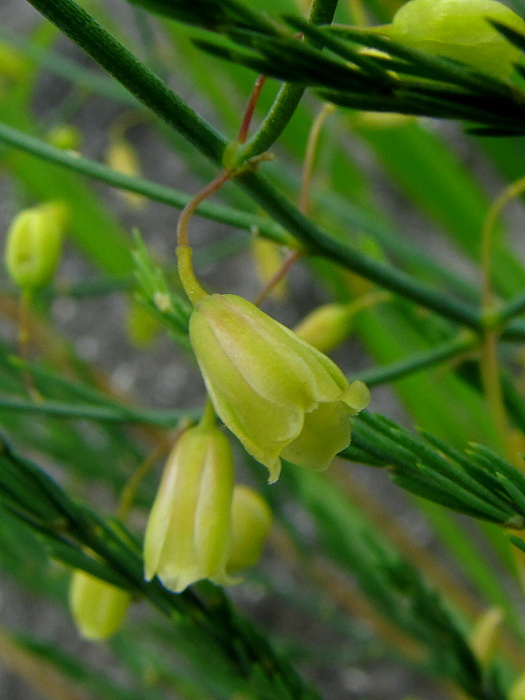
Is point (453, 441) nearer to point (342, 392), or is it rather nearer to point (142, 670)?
point (142, 670)

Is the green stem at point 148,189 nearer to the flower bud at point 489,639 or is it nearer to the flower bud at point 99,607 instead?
the flower bud at point 99,607

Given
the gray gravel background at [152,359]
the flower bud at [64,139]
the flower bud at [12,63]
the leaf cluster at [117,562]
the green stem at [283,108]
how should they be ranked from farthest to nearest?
1. the gray gravel background at [152,359]
2. the flower bud at [12,63]
3. the flower bud at [64,139]
4. the leaf cluster at [117,562]
5. the green stem at [283,108]

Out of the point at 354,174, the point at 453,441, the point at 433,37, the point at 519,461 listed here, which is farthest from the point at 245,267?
the point at 433,37

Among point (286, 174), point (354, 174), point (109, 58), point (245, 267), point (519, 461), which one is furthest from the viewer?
point (245, 267)

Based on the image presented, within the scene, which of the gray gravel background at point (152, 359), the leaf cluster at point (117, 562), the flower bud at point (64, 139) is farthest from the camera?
the gray gravel background at point (152, 359)

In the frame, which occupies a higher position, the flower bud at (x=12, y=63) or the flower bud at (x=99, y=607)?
the flower bud at (x=12, y=63)

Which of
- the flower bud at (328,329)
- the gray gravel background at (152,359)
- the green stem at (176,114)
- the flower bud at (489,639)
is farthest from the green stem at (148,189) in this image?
the gray gravel background at (152,359)

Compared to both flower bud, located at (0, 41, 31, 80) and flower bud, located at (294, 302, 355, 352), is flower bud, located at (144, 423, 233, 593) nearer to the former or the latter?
flower bud, located at (294, 302, 355, 352)

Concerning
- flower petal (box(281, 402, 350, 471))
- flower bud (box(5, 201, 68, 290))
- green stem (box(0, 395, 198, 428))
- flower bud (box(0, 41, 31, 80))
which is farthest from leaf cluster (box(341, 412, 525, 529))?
flower bud (box(0, 41, 31, 80))
